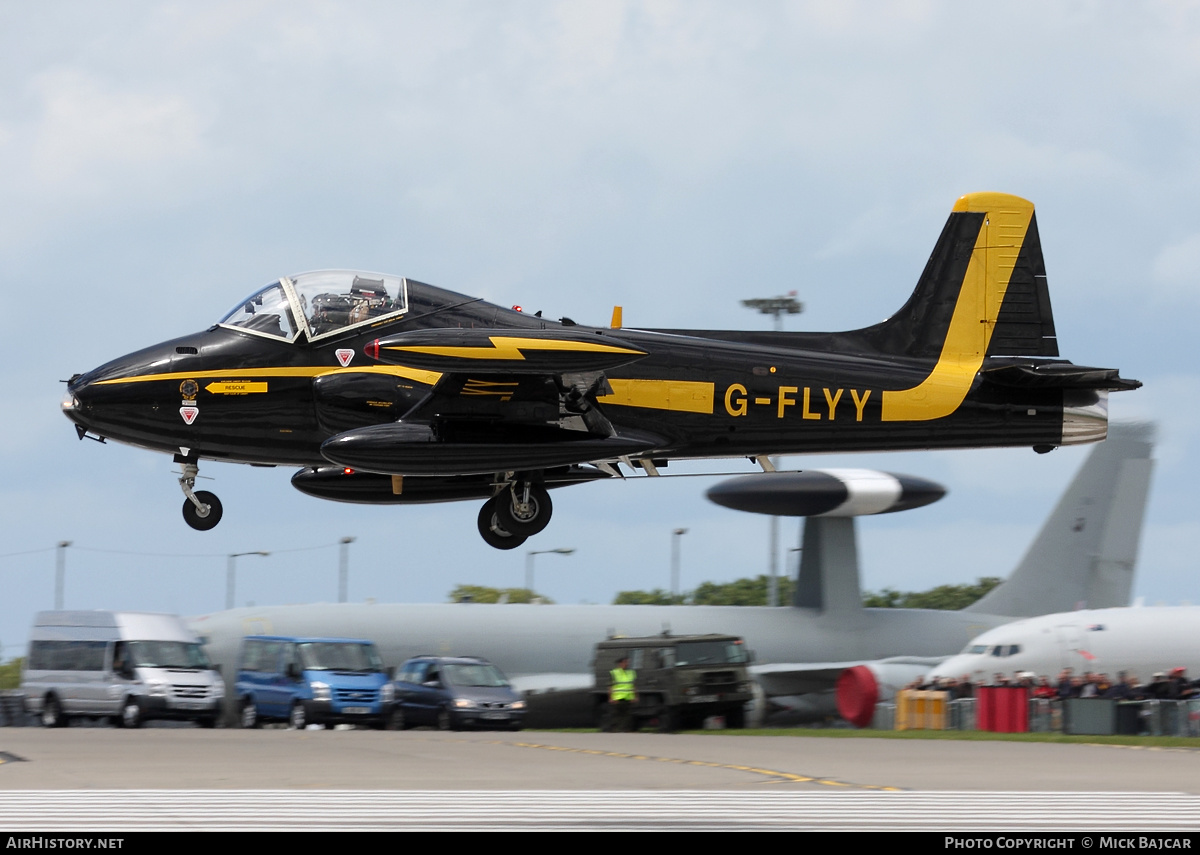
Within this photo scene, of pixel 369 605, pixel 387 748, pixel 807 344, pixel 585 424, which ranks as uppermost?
pixel 807 344

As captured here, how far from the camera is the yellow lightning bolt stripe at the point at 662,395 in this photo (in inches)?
629

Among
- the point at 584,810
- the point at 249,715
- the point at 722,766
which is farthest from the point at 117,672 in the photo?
the point at 584,810

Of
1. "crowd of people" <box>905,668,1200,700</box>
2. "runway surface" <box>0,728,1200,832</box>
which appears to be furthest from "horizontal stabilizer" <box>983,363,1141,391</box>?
"crowd of people" <box>905,668,1200,700</box>

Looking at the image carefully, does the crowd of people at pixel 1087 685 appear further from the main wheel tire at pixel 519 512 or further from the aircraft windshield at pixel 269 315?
the aircraft windshield at pixel 269 315

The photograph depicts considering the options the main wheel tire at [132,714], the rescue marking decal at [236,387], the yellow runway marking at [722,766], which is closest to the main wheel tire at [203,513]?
the rescue marking decal at [236,387]

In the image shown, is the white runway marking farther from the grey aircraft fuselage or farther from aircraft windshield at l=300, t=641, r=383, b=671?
the grey aircraft fuselage

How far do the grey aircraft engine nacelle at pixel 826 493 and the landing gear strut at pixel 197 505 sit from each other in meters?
20.5

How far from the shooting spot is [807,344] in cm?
1706

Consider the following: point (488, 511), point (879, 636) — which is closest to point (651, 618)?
point (879, 636)

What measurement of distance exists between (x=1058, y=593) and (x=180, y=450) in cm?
2940

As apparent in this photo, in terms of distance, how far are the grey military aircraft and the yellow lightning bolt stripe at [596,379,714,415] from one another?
1716cm

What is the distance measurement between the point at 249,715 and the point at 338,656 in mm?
2266

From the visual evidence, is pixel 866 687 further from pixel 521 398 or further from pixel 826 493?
pixel 521 398

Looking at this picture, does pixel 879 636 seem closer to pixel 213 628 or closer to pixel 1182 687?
pixel 1182 687
